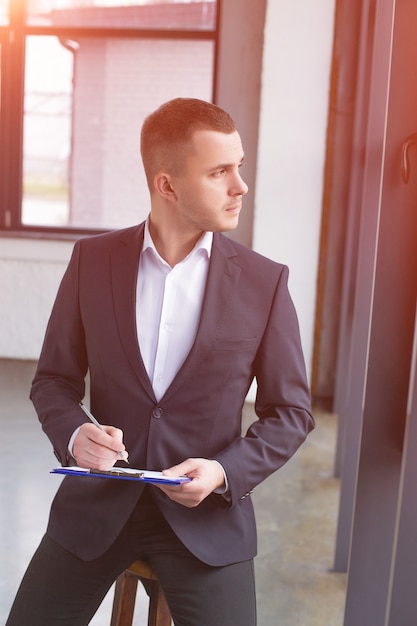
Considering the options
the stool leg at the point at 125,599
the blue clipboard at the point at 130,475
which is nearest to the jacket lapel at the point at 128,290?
the blue clipboard at the point at 130,475

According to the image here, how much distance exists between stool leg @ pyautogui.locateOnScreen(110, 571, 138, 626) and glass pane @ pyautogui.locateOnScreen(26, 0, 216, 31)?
4.88m

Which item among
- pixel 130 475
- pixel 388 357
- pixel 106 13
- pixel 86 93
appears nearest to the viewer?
pixel 130 475

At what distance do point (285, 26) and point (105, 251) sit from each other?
12.3 feet

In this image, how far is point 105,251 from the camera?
1.54 metres

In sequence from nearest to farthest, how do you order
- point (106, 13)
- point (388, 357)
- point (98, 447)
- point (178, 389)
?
point (98, 447) → point (178, 389) → point (388, 357) → point (106, 13)

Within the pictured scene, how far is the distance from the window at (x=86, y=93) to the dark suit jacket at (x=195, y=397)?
445 cm

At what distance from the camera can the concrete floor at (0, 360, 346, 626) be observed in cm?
256

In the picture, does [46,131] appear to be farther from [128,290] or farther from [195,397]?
[195,397]

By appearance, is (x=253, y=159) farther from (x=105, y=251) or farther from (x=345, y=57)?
(x=105, y=251)

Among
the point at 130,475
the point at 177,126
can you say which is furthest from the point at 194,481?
the point at 177,126

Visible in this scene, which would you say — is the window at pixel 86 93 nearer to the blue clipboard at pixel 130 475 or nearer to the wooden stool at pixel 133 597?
the wooden stool at pixel 133 597

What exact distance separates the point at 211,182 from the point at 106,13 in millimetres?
4916

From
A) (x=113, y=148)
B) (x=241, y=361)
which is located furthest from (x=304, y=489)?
(x=113, y=148)

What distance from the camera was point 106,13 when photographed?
5.84 m
